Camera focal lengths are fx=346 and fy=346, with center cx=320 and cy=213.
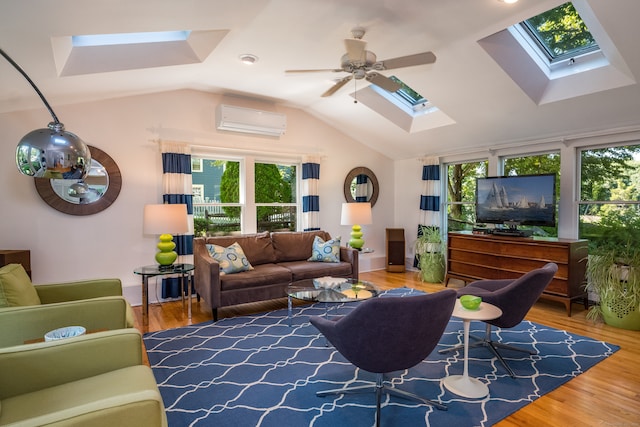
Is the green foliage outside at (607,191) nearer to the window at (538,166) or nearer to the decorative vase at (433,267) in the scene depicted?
the window at (538,166)

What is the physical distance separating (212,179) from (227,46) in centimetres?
216

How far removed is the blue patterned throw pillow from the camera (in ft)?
15.4

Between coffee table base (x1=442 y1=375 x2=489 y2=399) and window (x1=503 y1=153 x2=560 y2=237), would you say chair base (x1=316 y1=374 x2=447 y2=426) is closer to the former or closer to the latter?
coffee table base (x1=442 y1=375 x2=489 y2=399)

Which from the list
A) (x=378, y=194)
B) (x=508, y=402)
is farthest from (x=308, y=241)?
(x=508, y=402)

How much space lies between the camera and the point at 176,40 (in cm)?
329

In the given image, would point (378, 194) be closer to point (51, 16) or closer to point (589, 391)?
point (589, 391)

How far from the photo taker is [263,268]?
13.9 ft

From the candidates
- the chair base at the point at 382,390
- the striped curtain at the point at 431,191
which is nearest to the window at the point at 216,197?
the striped curtain at the point at 431,191

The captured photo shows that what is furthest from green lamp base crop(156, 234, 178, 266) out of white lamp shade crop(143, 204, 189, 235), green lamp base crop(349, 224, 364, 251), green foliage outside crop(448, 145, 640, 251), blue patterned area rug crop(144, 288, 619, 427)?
green foliage outside crop(448, 145, 640, 251)

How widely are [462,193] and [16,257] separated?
19.8 ft

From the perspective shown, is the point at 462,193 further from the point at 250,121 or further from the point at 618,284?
the point at 250,121

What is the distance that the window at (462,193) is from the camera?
5.71 meters

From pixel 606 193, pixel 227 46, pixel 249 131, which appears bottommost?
pixel 606 193

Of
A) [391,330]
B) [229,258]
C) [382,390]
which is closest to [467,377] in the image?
[382,390]
